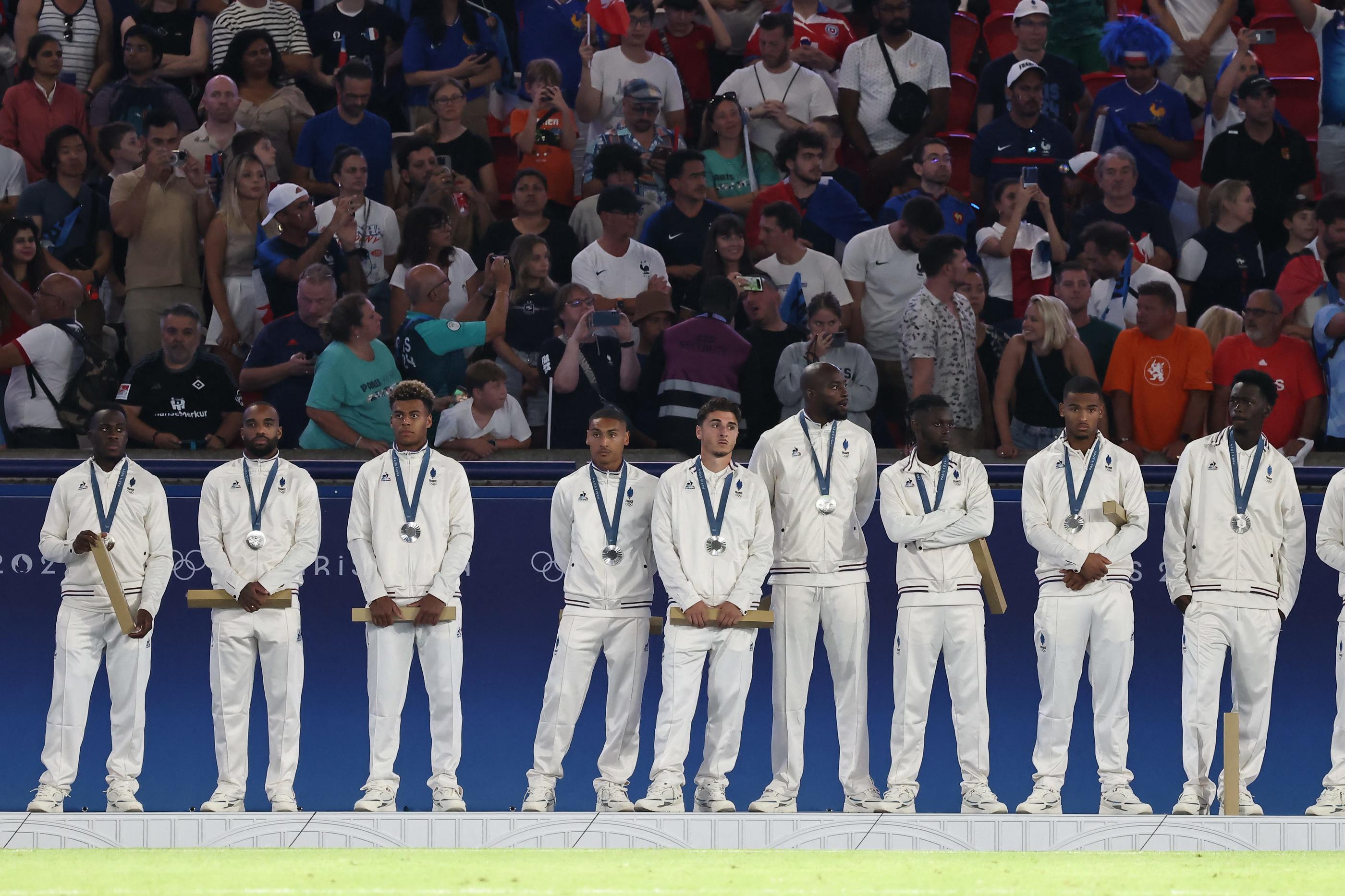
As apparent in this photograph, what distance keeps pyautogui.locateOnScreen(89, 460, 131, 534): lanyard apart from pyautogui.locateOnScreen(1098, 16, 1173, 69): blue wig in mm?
7202

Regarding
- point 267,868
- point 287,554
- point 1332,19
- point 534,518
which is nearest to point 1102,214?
point 1332,19

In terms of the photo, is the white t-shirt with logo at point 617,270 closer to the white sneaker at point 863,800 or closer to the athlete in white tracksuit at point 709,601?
the athlete in white tracksuit at point 709,601

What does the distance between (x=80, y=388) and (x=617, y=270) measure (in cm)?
311

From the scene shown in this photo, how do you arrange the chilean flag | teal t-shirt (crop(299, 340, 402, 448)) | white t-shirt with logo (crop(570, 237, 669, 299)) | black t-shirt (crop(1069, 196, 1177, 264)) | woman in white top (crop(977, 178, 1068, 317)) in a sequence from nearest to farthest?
1. teal t-shirt (crop(299, 340, 402, 448))
2. white t-shirt with logo (crop(570, 237, 669, 299))
3. woman in white top (crop(977, 178, 1068, 317))
4. black t-shirt (crop(1069, 196, 1177, 264))
5. the chilean flag

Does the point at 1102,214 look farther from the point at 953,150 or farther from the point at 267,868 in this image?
the point at 267,868

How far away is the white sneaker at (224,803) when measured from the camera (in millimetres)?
8445

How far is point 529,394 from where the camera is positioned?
10.1 metres

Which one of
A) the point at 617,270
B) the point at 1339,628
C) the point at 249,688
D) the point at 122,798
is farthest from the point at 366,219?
the point at 1339,628

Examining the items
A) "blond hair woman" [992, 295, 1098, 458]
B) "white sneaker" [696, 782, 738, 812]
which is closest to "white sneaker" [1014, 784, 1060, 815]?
"white sneaker" [696, 782, 738, 812]

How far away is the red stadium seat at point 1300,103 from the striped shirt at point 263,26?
695 cm

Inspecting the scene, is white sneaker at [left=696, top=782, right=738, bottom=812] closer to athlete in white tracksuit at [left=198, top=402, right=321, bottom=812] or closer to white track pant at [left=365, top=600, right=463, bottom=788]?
white track pant at [left=365, top=600, right=463, bottom=788]

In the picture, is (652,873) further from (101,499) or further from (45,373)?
(45,373)

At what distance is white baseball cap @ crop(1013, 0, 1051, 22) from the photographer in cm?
1196

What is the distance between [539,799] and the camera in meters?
8.48
